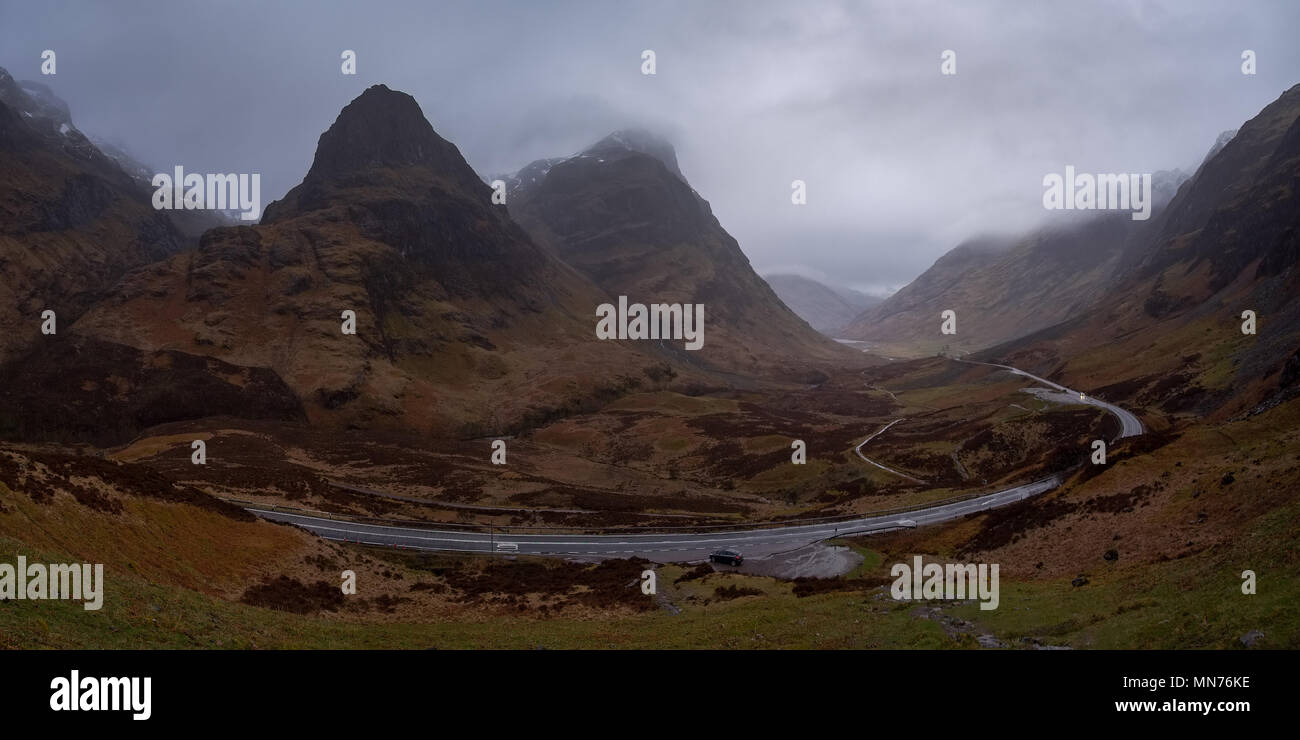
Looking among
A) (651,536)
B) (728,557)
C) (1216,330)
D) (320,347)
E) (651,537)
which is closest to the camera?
(728,557)

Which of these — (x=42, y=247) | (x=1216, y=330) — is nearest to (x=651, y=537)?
(x=1216, y=330)

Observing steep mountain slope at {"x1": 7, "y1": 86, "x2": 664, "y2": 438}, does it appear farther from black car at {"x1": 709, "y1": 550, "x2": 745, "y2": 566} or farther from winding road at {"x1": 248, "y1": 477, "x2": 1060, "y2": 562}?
black car at {"x1": 709, "y1": 550, "x2": 745, "y2": 566}

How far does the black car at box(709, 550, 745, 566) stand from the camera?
4178cm

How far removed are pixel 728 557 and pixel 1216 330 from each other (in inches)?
4882

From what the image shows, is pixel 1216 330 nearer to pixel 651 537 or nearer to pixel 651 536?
pixel 651 536

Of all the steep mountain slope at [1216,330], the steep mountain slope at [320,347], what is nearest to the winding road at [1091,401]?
the steep mountain slope at [1216,330]

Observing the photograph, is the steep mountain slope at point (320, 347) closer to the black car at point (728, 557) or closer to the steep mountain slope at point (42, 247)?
the steep mountain slope at point (42, 247)

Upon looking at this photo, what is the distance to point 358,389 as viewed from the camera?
5079 inches

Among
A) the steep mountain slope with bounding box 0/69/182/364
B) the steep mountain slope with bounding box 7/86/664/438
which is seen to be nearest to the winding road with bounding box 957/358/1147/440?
the steep mountain slope with bounding box 7/86/664/438

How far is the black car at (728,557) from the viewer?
4178cm

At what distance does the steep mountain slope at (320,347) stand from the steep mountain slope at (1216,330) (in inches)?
4156

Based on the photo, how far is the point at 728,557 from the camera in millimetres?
42031

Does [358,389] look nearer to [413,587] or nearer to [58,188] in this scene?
[413,587]
